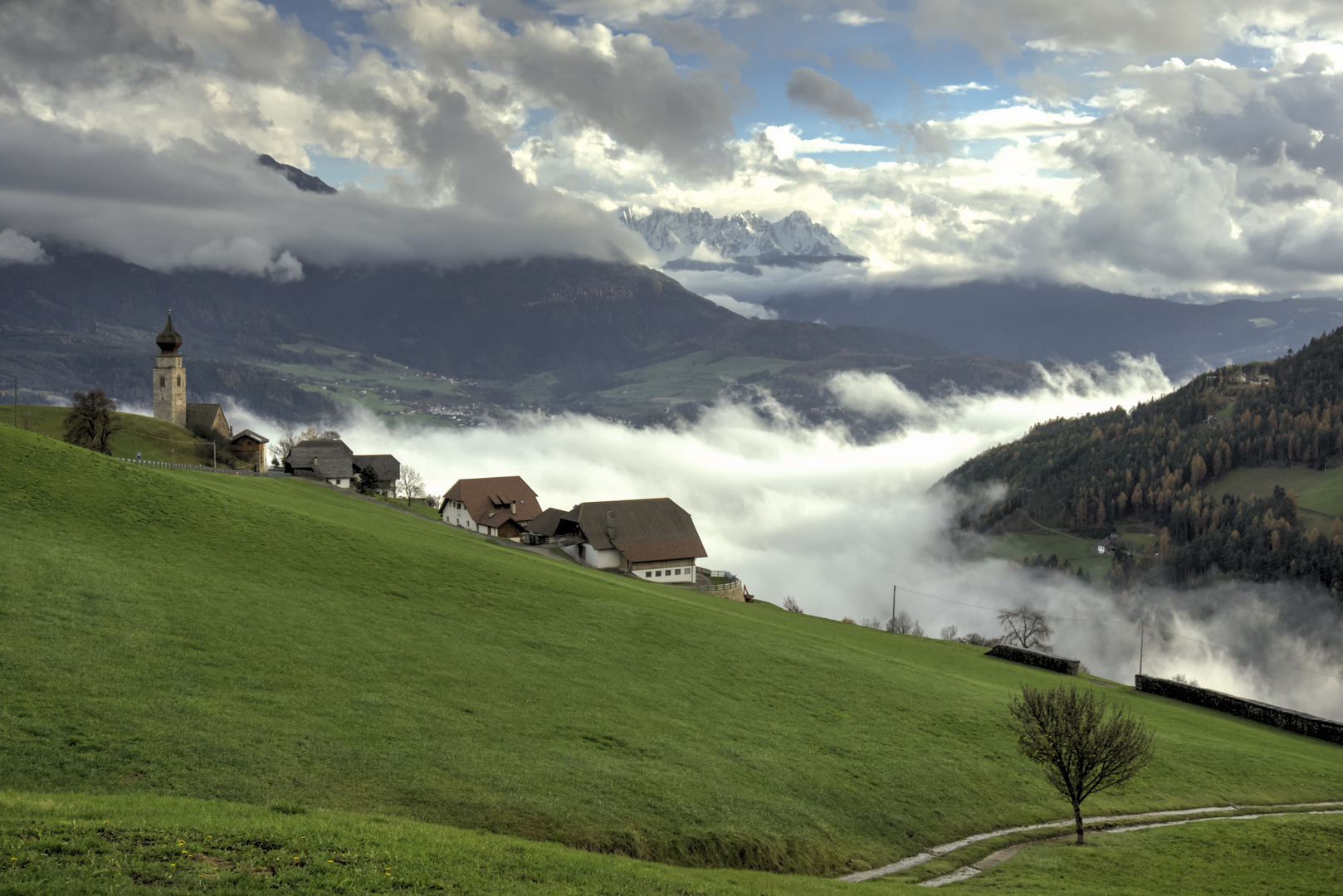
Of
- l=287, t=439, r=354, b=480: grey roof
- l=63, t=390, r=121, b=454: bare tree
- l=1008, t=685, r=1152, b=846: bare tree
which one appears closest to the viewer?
l=1008, t=685, r=1152, b=846: bare tree

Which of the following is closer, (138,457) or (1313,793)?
(1313,793)

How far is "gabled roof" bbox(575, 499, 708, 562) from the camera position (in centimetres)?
10550

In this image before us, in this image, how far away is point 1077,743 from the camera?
109 ft

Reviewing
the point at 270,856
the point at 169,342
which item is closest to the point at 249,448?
the point at 169,342

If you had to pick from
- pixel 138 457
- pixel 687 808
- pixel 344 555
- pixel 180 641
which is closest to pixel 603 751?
pixel 687 808

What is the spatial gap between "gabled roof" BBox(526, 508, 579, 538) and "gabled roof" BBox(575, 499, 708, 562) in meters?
1.90

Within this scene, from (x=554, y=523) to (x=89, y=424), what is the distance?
53.4 m

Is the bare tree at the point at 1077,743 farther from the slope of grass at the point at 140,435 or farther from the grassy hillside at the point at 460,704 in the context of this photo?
the slope of grass at the point at 140,435

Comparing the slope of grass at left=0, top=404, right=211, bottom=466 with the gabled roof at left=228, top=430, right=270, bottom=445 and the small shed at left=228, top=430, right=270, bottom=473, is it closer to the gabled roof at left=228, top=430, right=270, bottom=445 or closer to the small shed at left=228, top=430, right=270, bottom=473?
the small shed at left=228, top=430, right=270, bottom=473

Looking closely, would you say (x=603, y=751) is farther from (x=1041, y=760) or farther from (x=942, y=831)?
(x=1041, y=760)

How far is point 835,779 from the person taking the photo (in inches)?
1352

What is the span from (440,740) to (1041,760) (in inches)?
896

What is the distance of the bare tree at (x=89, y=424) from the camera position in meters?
97.2

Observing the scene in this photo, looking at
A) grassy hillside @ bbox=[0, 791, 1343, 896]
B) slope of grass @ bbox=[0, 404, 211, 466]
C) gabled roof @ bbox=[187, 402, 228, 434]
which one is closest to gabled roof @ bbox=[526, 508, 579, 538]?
slope of grass @ bbox=[0, 404, 211, 466]
